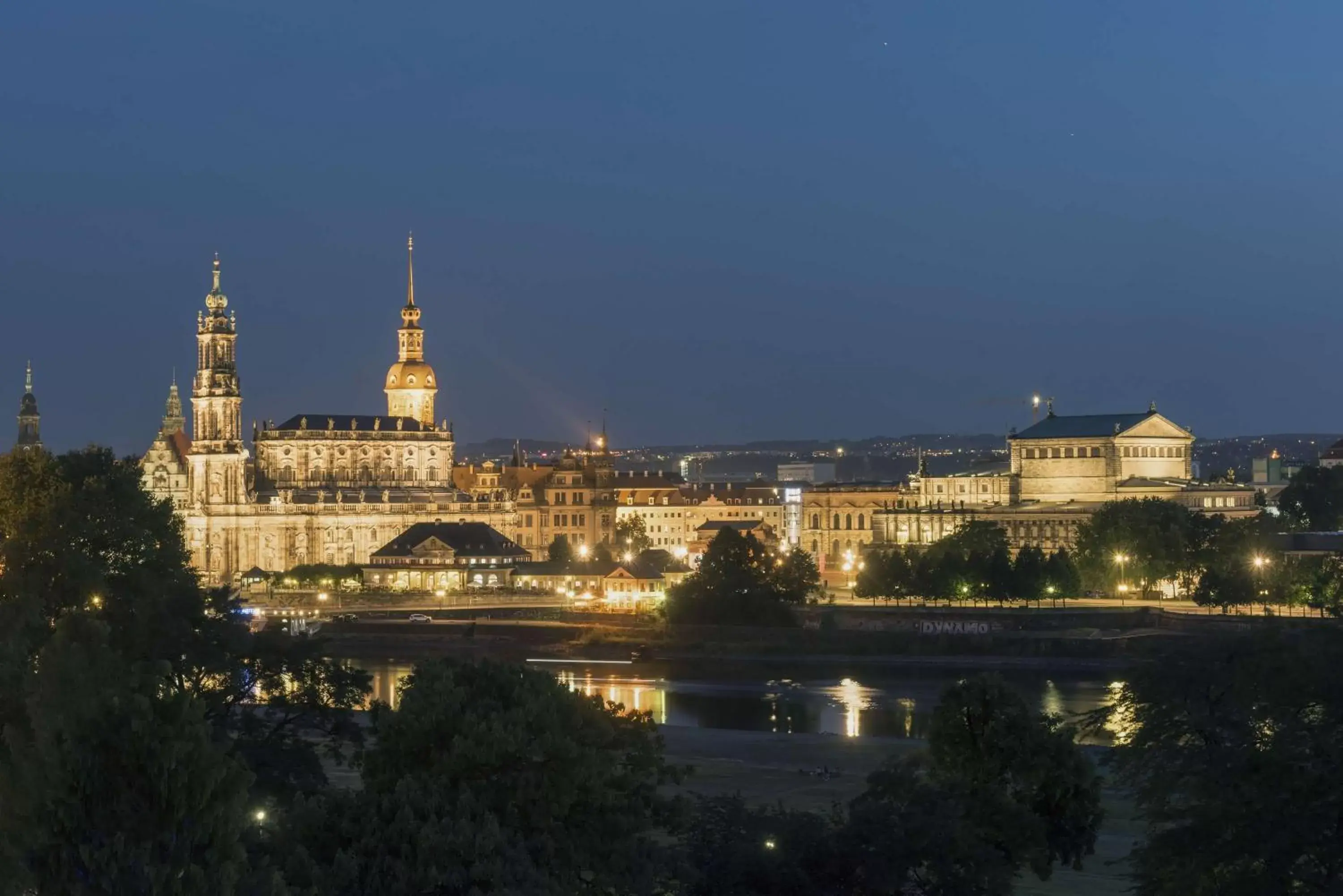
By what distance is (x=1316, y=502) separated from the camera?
11762 centimetres

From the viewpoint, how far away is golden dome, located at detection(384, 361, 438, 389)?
150000 millimetres

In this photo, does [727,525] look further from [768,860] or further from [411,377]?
[768,860]

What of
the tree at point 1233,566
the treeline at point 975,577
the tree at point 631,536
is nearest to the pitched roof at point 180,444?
the tree at point 631,536

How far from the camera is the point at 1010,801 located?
32.5 meters

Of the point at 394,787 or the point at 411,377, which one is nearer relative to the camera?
the point at 394,787

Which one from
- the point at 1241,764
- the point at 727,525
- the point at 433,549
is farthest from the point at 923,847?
the point at 727,525

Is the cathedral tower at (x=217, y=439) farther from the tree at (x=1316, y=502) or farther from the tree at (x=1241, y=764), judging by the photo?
the tree at (x=1241, y=764)

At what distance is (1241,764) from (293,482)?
113625 mm

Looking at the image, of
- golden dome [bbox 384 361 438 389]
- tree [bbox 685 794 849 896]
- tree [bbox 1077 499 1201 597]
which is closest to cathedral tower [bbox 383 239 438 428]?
golden dome [bbox 384 361 438 389]

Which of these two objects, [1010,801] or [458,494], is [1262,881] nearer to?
[1010,801]

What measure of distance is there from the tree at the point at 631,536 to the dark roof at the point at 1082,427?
24.1 meters

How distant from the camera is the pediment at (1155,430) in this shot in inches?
4771

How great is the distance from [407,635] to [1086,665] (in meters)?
30.9

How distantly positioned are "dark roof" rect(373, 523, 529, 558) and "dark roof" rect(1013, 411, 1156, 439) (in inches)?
1126
